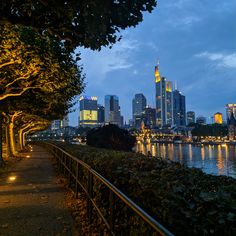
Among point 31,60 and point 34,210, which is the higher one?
point 31,60

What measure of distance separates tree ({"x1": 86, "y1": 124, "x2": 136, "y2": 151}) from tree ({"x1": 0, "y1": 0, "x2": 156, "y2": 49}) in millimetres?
38066

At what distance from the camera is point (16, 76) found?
19.0 m

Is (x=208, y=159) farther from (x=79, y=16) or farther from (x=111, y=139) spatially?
(x=79, y=16)

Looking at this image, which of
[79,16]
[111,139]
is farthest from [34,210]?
[111,139]

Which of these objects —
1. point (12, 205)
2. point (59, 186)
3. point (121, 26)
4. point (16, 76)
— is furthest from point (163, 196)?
point (16, 76)

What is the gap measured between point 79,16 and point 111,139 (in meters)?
39.3

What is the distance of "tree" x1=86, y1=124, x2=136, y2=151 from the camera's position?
46.5 meters

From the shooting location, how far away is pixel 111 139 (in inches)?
1839

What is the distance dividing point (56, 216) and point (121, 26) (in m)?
4.44

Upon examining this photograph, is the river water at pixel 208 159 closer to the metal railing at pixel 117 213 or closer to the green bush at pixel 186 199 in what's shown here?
the metal railing at pixel 117 213

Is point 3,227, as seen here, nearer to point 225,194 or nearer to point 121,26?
point 121,26

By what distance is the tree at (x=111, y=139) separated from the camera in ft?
153

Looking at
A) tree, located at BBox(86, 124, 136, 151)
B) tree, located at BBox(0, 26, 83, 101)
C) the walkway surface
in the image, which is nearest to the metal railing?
the walkway surface

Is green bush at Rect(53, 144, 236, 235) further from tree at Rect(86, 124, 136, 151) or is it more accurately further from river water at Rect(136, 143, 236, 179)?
tree at Rect(86, 124, 136, 151)
